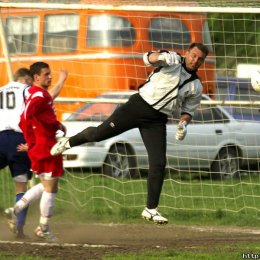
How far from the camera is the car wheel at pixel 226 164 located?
45.6 feet

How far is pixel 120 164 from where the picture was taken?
14531 millimetres

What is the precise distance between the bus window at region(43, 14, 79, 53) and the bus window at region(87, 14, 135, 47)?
0.37m

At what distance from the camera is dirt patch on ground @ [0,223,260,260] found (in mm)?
9992

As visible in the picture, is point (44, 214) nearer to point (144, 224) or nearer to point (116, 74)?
point (144, 224)

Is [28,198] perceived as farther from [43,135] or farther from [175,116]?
[175,116]

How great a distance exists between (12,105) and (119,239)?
70.5 inches

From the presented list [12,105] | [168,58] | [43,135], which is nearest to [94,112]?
[12,105]

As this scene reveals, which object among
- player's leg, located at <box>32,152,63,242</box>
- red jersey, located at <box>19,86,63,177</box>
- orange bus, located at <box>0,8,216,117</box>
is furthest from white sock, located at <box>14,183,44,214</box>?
orange bus, located at <box>0,8,216,117</box>

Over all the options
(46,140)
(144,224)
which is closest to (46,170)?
(46,140)

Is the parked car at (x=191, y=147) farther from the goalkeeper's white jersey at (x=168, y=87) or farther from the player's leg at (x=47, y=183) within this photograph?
the goalkeeper's white jersey at (x=168, y=87)

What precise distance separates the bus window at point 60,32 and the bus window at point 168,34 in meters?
1.68

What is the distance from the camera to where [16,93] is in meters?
11.4

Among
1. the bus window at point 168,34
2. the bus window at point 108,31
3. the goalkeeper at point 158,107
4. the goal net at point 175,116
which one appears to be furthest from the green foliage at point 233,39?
the goalkeeper at point 158,107

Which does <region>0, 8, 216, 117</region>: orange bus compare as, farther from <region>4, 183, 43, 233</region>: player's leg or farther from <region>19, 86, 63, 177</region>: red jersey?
<region>4, 183, 43, 233</region>: player's leg
